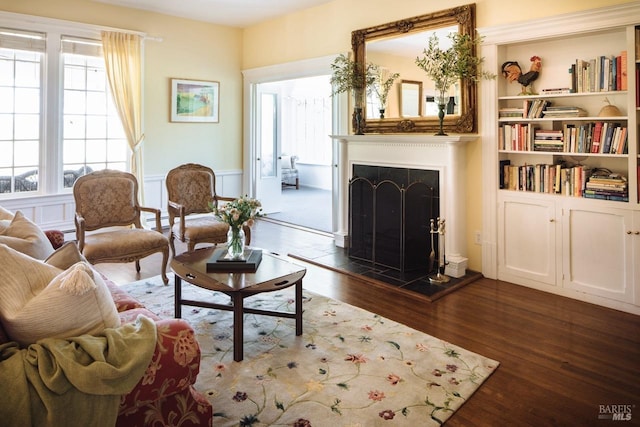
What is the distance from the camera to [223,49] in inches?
267

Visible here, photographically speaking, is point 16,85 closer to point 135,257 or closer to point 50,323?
point 135,257

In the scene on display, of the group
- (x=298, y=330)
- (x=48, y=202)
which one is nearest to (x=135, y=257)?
(x=298, y=330)

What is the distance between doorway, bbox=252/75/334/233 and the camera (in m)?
7.29

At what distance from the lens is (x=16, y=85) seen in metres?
5.07

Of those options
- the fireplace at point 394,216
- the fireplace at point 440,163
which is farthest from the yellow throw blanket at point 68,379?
the fireplace at point 440,163

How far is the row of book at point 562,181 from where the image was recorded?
3.42m

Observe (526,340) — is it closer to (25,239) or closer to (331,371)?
(331,371)

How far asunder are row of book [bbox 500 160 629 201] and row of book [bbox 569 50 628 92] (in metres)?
0.64

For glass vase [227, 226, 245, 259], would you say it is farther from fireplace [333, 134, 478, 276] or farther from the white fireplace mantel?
the white fireplace mantel

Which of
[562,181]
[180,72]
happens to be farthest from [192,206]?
[562,181]

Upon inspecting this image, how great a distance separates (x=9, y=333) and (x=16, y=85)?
4.69m

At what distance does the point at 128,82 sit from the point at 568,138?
5.10 m

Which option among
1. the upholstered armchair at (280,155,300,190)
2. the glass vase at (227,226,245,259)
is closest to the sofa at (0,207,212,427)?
the glass vase at (227,226,245,259)

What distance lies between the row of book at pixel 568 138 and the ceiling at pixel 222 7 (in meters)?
2.95
